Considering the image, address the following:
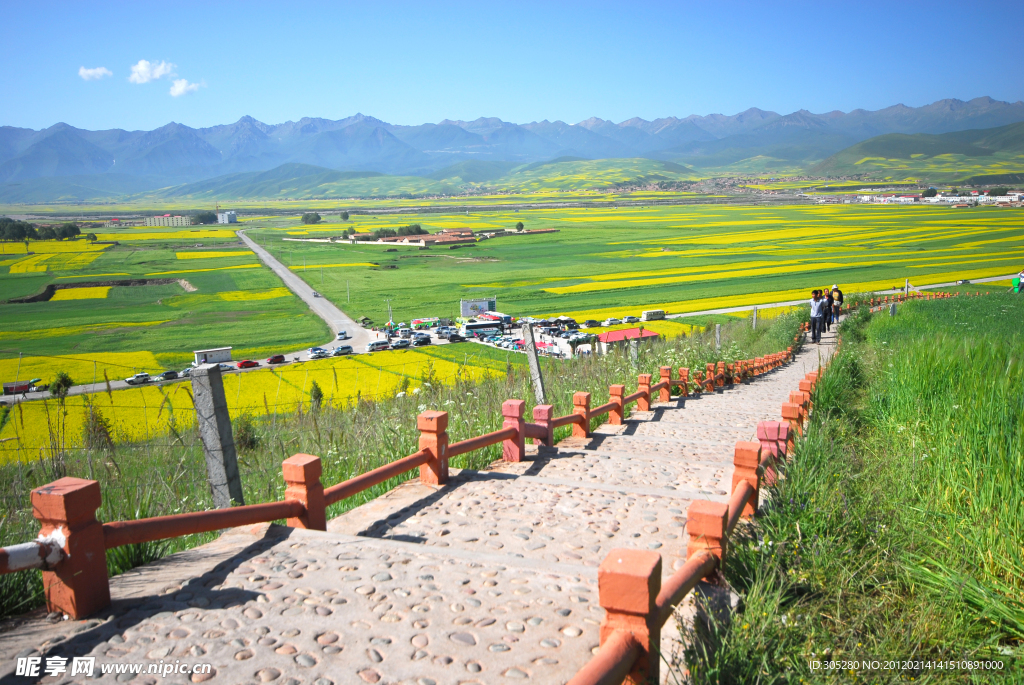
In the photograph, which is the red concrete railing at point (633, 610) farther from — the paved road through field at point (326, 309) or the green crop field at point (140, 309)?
the paved road through field at point (326, 309)

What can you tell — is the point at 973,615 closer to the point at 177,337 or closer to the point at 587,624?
the point at 587,624

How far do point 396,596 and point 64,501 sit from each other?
1.48 metres

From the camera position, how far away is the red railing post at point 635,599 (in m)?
2.12

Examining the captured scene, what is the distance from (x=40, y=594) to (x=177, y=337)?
35105 millimetres

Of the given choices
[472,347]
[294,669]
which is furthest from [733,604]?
[472,347]

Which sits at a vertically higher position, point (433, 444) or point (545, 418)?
point (433, 444)

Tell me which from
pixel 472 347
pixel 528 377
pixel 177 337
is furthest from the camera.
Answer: pixel 177 337

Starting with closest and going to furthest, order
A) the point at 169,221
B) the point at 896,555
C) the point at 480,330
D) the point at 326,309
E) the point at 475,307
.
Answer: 1. the point at 896,555
2. the point at 480,330
3. the point at 475,307
4. the point at 326,309
5. the point at 169,221

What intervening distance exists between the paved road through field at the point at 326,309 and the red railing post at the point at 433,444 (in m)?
27.3

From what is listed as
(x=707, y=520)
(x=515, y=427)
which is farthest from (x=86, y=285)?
(x=707, y=520)

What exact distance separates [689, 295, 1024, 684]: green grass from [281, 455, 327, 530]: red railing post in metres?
2.36

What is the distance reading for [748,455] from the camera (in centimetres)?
392

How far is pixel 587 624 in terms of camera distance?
2.80m

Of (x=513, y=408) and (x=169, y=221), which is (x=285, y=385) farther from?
(x=169, y=221)
